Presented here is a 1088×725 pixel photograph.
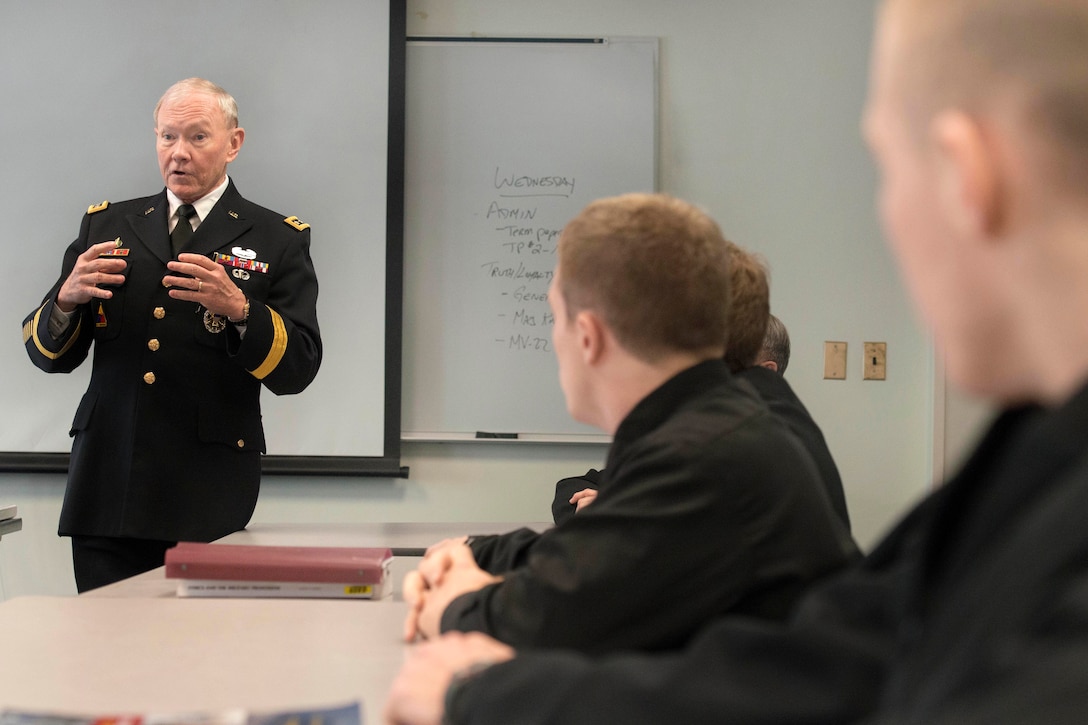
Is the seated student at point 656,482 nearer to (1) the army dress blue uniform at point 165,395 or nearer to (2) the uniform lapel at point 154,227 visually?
(1) the army dress blue uniform at point 165,395

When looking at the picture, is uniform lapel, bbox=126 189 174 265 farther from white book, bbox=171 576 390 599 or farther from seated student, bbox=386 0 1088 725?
seated student, bbox=386 0 1088 725

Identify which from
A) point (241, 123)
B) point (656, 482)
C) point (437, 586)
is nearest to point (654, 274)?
point (656, 482)

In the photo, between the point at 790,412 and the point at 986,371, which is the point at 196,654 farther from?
the point at 790,412

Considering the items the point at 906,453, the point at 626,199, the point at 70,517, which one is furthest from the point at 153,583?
the point at 906,453

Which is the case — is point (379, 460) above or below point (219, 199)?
below

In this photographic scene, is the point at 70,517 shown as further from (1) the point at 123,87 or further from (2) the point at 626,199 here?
(1) the point at 123,87

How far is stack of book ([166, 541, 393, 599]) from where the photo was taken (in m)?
1.53

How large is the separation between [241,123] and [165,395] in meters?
1.70

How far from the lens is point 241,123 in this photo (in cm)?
375

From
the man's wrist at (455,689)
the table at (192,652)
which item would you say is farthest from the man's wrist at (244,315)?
the man's wrist at (455,689)

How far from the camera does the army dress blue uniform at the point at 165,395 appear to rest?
233 centimetres

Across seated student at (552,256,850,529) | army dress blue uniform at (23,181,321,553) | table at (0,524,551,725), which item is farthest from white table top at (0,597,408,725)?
army dress blue uniform at (23,181,321,553)

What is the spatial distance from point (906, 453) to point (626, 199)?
9.80ft

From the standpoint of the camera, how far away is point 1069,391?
0.48 meters
